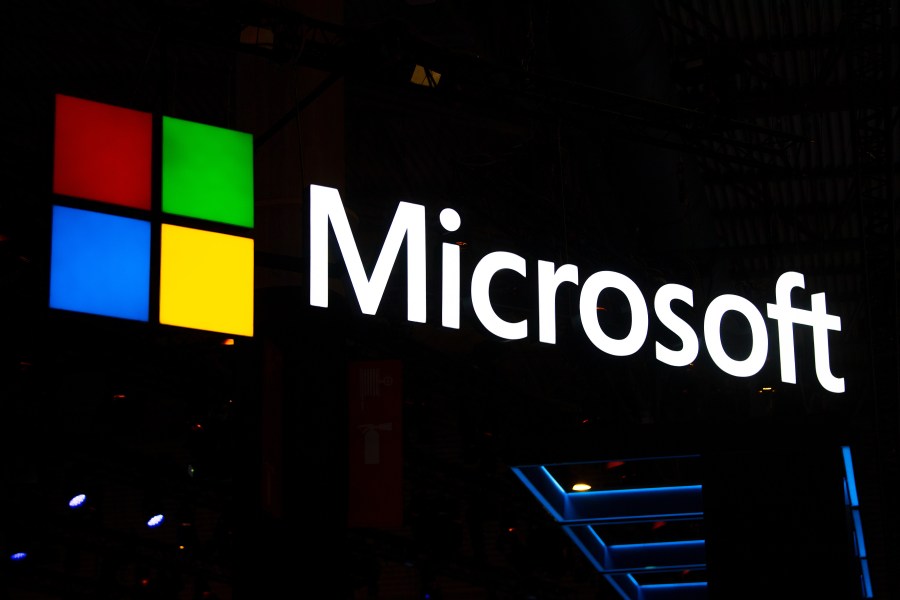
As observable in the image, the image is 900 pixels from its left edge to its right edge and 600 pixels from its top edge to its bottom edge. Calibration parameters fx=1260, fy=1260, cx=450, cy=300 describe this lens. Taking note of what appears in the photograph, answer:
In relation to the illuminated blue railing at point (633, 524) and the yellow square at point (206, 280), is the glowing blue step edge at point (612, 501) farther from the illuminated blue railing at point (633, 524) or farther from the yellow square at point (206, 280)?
the yellow square at point (206, 280)

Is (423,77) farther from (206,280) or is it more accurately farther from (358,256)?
(206,280)

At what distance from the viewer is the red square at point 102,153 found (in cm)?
696

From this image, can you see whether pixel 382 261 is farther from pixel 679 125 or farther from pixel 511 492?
pixel 511 492

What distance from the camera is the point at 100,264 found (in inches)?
276

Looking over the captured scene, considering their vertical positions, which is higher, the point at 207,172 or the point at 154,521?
the point at 207,172

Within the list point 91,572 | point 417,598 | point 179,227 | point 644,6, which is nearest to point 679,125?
point 644,6

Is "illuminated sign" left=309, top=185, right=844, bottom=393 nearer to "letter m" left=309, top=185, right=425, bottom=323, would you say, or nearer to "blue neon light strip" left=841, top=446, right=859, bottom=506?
"letter m" left=309, top=185, right=425, bottom=323

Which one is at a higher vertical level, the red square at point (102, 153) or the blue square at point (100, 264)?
the red square at point (102, 153)

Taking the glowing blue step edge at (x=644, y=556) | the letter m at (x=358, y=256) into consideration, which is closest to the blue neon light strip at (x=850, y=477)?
the glowing blue step edge at (x=644, y=556)

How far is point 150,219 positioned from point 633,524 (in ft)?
14.5

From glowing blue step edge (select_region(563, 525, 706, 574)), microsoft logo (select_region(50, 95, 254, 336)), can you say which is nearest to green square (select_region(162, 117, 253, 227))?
microsoft logo (select_region(50, 95, 254, 336))

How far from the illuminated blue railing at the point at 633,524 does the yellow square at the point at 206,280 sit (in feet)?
6.32

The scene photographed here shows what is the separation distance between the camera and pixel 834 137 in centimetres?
1593

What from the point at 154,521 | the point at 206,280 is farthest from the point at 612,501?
the point at 154,521
